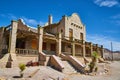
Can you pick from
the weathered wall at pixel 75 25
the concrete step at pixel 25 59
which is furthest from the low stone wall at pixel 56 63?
the weathered wall at pixel 75 25

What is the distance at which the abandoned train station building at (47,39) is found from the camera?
67.3 ft

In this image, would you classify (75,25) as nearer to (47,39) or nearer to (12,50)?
(47,39)

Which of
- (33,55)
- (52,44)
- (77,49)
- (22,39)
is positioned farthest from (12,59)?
(77,49)

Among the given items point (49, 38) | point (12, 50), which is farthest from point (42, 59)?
point (12, 50)

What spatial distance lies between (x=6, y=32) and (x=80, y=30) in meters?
19.7

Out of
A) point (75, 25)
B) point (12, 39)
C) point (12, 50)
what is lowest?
point (12, 50)

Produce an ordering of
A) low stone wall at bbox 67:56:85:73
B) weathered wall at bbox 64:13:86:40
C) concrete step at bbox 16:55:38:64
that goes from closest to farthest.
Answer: concrete step at bbox 16:55:38:64 < low stone wall at bbox 67:56:85:73 < weathered wall at bbox 64:13:86:40

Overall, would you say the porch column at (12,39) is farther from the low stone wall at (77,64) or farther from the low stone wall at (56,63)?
the low stone wall at (77,64)

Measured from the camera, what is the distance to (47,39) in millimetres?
26375

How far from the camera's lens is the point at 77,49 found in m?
35.4

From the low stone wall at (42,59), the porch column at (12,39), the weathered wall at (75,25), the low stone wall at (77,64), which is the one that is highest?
the weathered wall at (75,25)

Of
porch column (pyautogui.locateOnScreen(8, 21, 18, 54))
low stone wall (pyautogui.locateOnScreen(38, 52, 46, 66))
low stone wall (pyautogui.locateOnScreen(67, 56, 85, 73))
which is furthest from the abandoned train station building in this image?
low stone wall (pyautogui.locateOnScreen(67, 56, 85, 73))

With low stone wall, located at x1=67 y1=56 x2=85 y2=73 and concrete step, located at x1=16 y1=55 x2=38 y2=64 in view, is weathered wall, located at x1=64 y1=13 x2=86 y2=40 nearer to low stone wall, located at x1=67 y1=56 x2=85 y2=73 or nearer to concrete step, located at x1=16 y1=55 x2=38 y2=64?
low stone wall, located at x1=67 y1=56 x2=85 y2=73

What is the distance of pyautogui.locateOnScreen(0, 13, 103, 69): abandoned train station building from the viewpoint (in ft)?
67.3
